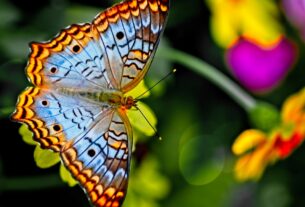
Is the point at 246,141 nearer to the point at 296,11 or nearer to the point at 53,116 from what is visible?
the point at 53,116

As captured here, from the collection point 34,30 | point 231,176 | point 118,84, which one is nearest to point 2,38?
point 34,30

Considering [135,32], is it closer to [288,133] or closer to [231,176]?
[288,133]

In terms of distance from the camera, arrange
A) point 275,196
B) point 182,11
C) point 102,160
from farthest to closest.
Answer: point 275,196, point 182,11, point 102,160

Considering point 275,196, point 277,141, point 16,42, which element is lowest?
point 275,196

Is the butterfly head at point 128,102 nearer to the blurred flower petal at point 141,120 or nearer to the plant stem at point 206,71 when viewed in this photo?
the blurred flower petal at point 141,120

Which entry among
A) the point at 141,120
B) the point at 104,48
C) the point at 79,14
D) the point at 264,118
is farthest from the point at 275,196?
the point at 104,48
